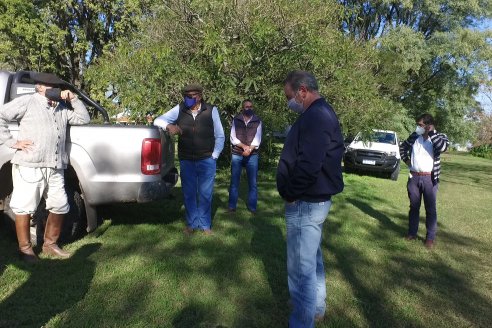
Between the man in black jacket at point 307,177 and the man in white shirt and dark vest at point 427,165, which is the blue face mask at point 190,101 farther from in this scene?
the man in white shirt and dark vest at point 427,165

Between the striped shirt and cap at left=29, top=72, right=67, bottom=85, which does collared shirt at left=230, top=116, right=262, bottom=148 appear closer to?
the striped shirt

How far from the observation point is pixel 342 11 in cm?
1068

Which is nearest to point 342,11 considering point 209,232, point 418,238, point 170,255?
point 418,238

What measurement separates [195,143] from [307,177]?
275cm

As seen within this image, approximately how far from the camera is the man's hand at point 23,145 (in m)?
4.00

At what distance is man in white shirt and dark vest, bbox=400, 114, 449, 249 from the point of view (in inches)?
220

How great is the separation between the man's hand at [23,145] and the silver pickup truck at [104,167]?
54 centimetres

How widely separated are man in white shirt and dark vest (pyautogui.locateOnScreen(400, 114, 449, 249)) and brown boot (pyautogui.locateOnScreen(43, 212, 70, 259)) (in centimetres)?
446

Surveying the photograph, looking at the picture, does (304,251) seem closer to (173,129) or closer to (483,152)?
(173,129)

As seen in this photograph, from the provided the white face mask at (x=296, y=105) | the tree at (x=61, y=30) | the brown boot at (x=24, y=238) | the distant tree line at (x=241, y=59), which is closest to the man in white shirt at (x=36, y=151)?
the brown boot at (x=24, y=238)

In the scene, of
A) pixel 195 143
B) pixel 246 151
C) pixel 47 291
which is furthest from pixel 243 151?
pixel 47 291

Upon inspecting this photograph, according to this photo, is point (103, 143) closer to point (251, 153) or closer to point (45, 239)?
point (45, 239)

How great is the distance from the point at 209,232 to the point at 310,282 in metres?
2.85

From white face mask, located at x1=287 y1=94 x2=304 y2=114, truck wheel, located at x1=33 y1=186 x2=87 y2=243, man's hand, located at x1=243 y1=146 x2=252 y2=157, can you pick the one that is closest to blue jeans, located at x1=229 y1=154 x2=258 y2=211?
man's hand, located at x1=243 y1=146 x2=252 y2=157
